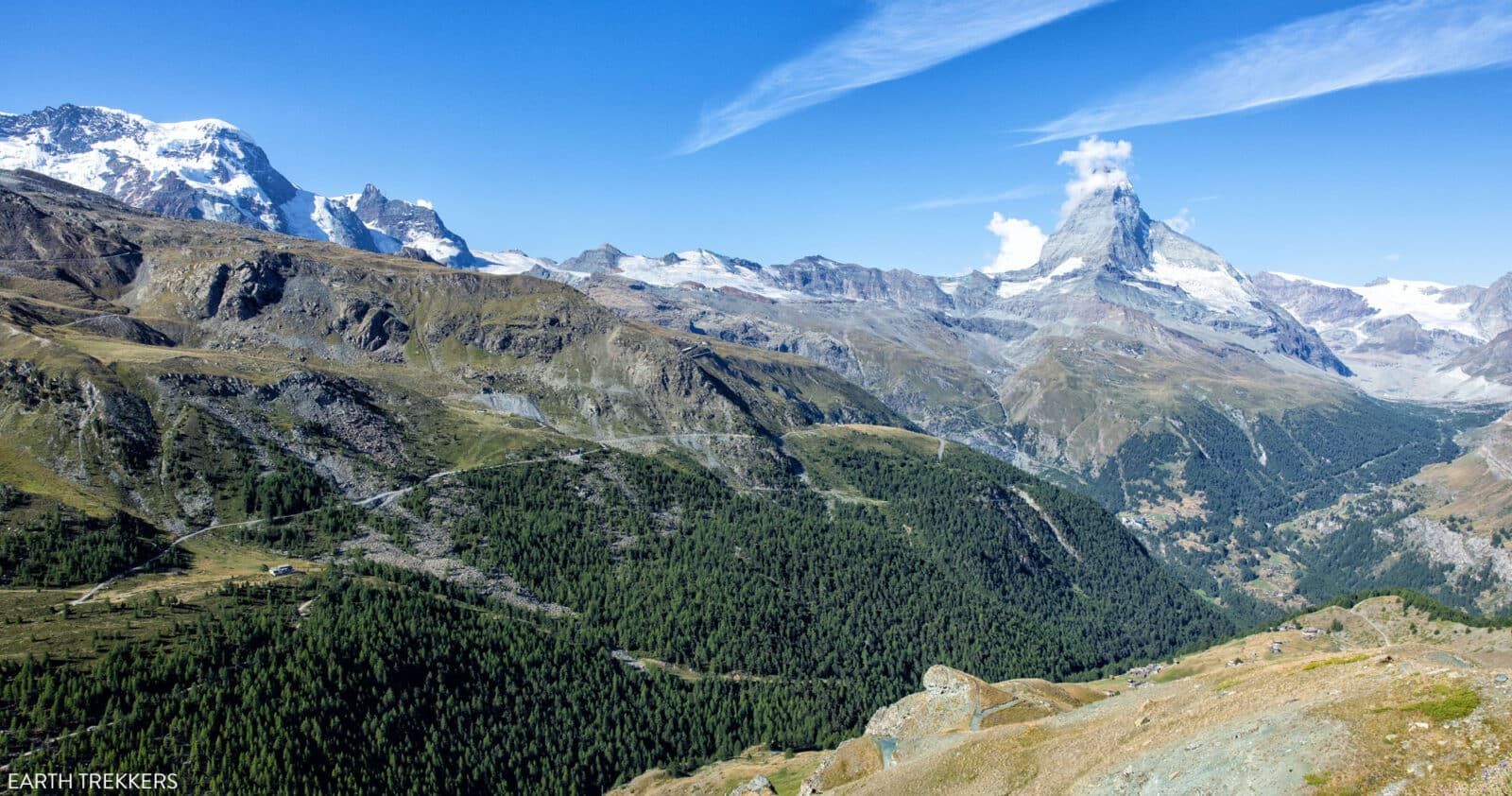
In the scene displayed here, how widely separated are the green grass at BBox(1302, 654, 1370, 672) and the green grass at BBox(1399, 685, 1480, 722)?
24084 mm

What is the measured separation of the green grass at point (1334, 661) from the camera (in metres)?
76.2

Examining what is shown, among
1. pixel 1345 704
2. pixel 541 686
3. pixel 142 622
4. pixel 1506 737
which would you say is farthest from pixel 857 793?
pixel 142 622

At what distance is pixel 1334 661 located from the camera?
8006cm

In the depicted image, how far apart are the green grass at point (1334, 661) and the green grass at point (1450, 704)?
79.0 ft

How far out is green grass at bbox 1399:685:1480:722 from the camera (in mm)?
50406

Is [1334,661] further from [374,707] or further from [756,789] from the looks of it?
[374,707]

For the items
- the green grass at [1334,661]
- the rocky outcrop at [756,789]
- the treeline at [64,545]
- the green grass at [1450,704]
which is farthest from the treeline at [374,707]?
the green grass at [1450,704]

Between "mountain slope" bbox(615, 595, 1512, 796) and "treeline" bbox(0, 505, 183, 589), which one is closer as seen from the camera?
"mountain slope" bbox(615, 595, 1512, 796)

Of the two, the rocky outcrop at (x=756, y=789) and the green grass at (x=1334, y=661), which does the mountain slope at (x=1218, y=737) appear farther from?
the rocky outcrop at (x=756, y=789)

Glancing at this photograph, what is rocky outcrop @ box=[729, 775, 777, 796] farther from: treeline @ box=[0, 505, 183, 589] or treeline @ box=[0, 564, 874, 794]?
treeline @ box=[0, 505, 183, 589]

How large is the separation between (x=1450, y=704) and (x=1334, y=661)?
32455 mm

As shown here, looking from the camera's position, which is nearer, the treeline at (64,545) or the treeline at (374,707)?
the treeline at (374,707)

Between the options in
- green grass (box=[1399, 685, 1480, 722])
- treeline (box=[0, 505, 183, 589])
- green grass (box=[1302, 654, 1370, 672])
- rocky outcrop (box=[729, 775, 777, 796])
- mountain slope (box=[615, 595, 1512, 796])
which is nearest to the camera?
mountain slope (box=[615, 595, 1512, 796])

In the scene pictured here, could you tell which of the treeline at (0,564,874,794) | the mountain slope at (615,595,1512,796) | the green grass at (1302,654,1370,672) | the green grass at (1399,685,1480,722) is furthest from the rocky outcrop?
the green grass at (1399,685,1480,722)
